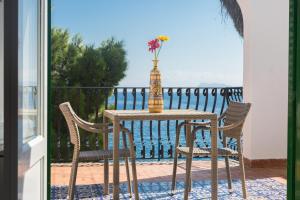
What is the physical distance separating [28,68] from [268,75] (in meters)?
4.74

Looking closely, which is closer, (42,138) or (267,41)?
(42,138)

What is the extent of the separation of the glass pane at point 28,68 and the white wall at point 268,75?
4.42 metres

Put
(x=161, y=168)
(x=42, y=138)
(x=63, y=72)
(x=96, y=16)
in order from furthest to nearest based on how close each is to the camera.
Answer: (x=96, y=16) < (x=63, y=72) < (x=161, y=168) < (x=42, y=138)

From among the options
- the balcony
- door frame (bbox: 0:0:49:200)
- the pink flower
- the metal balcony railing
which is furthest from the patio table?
door frame (bbox: 0:0:49:200)

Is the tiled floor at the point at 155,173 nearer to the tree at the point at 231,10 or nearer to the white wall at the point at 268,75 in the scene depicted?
the white wall at the point at 268,75

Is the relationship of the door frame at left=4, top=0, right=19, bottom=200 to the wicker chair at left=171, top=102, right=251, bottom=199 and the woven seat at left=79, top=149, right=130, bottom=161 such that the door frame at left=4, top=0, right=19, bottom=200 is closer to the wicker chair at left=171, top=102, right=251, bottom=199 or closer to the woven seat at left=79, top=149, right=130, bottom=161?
the woven seat at left=79, top=149, right=130, bottom=161

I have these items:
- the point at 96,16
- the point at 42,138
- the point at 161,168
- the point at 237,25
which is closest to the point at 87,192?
the point at 161,168

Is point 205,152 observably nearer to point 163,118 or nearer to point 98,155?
point 163,118

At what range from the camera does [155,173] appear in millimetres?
5910

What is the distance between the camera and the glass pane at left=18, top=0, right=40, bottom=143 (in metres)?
1.84

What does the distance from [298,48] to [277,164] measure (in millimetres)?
4433

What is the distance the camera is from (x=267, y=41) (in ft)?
21.0

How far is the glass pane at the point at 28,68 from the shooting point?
6.05 feet

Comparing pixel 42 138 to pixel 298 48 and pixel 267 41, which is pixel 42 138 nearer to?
pixel 298 48
